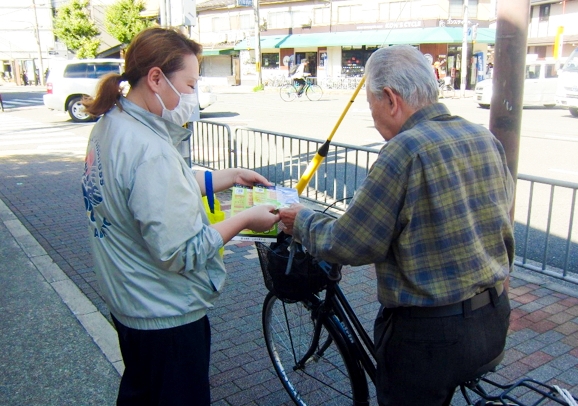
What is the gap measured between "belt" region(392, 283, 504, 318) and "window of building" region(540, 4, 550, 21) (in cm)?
4508

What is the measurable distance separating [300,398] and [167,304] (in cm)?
140

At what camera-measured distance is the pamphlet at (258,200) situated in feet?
8.00

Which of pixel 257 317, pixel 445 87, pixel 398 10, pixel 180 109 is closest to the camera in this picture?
pixel 180 109

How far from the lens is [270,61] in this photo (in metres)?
48.0

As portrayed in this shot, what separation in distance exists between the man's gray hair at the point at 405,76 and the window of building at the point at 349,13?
42.3 m

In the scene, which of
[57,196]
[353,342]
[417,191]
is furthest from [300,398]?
[57,196]

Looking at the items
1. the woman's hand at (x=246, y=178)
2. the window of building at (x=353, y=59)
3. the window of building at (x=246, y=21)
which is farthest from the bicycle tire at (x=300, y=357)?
the window of building at (x=246, y=21)

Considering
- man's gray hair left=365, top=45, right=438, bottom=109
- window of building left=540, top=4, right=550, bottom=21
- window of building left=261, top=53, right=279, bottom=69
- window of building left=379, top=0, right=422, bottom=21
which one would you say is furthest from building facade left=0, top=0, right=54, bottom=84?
man's gray hair left=365, top=45, right=438, bottom=109

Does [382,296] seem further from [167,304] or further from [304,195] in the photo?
[304,195]

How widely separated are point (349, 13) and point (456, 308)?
43.5 m

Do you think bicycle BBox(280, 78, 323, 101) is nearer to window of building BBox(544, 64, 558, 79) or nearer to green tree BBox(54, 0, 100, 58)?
window of building BBox(544, 64, 558, 79)

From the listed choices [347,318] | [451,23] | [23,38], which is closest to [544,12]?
[451,23]

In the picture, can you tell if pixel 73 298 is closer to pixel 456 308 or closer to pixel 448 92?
pixel 456 308

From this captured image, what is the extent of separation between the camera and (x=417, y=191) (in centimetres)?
183
